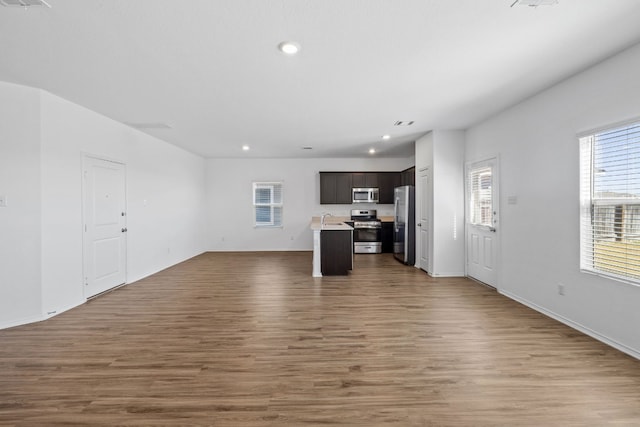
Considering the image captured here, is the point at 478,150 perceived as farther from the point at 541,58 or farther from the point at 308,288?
the point at 308,288

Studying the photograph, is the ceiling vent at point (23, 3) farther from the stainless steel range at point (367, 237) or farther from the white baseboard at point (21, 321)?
the stainless steel range at point (367, 237)

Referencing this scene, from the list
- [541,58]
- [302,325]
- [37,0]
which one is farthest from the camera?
[302,325]

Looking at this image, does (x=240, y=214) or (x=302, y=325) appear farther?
(x=240, y=214)

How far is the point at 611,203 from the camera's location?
2750 millimetres

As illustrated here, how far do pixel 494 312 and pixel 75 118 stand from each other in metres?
5.94

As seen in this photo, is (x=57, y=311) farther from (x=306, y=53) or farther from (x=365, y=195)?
(x=365, y=195)

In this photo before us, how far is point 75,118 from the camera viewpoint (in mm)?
3828

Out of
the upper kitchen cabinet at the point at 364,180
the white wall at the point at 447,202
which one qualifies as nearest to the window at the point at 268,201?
the upper kitchen cabinet at the point at 364,180

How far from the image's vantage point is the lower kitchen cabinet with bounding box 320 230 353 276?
18.1 feet

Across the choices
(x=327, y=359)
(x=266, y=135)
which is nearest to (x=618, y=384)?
(x=327, y=359)

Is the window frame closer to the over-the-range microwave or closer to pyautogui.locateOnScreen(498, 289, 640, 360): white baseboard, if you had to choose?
the over-the-range microwave

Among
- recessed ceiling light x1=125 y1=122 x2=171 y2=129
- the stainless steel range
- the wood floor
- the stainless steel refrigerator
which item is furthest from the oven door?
recessed ceiling light x1=125 y1=122 x2=171 y2=129

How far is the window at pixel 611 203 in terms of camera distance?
254 cm

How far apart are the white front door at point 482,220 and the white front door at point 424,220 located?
0.68 metres
